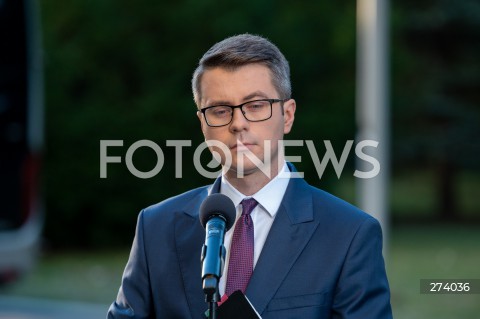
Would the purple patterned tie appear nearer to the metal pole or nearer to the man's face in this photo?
the man's face

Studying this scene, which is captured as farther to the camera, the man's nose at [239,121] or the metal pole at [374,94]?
the metal pole at [374,94]

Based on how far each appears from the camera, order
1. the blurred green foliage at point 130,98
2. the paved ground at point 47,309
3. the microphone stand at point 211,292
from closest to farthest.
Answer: the microphone stand at point 211,292
the paved ground at point 47,309
the blurred green foliage at point 130,98

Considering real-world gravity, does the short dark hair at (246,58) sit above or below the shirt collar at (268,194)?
above

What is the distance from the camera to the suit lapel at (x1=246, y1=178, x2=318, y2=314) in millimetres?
3027

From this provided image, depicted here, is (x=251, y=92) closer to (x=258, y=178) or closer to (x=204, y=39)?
(x=258, y=178)

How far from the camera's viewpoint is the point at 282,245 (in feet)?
10.1

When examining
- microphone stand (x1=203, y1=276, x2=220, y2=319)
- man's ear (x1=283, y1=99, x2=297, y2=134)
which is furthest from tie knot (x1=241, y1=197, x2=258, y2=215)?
microphone stand (x1=203, y1=276, x2=220, y2=319)

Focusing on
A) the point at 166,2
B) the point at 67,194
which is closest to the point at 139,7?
the point at 166,2

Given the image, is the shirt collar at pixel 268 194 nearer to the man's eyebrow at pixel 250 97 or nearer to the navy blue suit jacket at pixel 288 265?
the navy blue suit jacket at pixel 288 265

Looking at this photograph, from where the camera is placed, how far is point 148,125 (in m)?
17.8

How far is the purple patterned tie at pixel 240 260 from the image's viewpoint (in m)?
3.09

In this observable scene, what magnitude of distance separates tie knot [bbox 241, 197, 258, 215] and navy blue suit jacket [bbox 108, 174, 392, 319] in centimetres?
8

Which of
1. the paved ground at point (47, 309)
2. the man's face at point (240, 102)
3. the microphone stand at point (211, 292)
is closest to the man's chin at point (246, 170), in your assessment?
the man's face at point (240, 102)

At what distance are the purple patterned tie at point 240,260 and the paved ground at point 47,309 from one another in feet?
26.3
